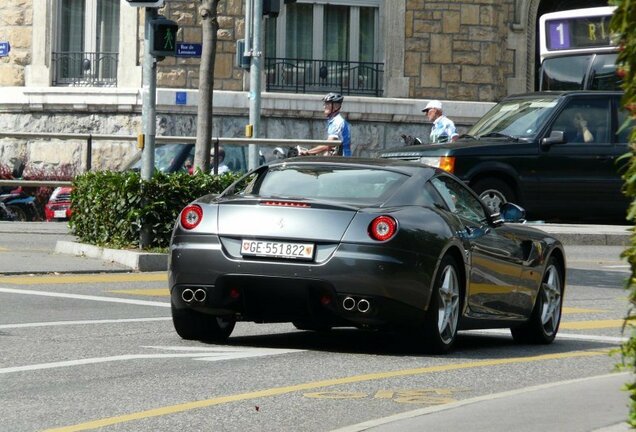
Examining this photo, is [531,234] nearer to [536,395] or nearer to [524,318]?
[524,318]

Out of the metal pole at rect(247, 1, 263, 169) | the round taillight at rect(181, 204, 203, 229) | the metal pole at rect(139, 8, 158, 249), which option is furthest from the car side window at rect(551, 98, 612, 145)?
the round taillight at rect(181, 204, 203, 229)

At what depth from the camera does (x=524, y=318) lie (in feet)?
39.7

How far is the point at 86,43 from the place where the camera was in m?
32.7

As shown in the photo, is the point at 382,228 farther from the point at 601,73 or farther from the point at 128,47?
the point at 128,47

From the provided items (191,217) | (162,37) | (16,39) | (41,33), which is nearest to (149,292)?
(162,37)

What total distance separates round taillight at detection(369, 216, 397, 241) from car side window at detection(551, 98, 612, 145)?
1340cm

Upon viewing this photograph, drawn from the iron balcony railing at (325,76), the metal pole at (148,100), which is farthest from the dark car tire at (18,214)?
the metal pole at (148,100)

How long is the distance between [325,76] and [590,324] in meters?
20.5

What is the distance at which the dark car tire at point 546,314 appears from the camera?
12.2 metres

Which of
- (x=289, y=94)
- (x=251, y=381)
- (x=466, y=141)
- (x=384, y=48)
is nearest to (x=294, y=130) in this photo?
(x=289, y=94)

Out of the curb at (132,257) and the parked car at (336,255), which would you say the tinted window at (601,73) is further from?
the parked car at (336,255)

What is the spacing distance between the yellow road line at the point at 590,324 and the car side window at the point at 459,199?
6.53 feet

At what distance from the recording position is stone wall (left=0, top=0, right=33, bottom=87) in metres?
32.3

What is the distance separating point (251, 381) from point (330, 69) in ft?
82.5
